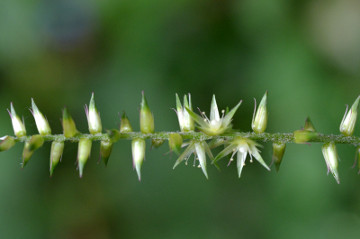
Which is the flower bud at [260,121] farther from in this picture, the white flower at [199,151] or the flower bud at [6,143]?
the flower bud at [6,143]

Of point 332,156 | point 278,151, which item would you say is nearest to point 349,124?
point 332,156

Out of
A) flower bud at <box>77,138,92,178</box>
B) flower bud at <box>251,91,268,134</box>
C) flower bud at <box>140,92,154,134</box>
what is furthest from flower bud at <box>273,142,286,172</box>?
flower bud at <box>77,138,92,178</box>

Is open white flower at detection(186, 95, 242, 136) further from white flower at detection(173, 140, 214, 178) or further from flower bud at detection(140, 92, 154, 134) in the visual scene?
flower bud at detection(140, 92, 154, 134)

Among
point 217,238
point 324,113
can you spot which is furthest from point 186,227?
point 324,113

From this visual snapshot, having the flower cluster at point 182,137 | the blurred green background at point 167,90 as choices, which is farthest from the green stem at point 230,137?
the blurred green background at point 167,90

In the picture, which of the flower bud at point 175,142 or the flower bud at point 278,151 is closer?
the flower bud at point 175,142

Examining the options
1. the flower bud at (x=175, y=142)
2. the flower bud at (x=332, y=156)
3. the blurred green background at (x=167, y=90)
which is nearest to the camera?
the flower bud at (x=175, y=142)
